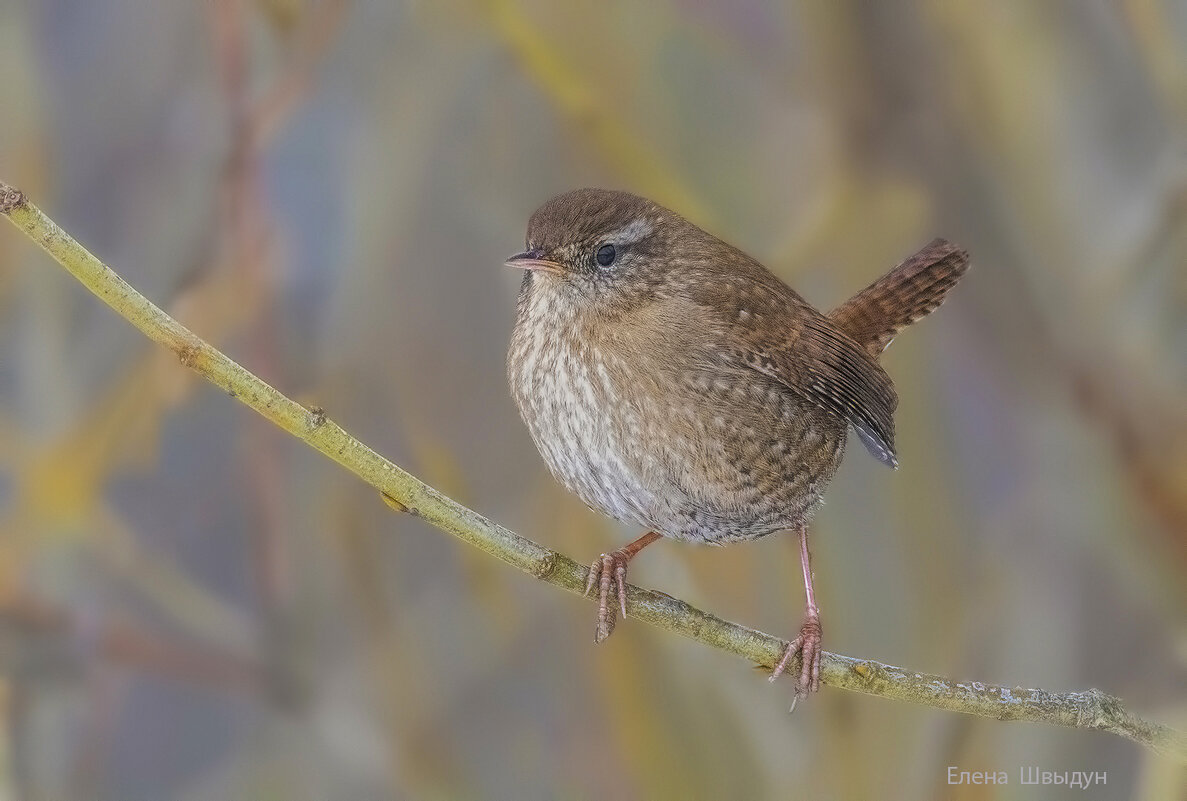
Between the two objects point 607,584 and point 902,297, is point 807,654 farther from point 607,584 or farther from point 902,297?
point 902,297

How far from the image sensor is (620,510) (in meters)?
1.89

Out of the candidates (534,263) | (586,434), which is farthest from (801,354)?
(534,263)

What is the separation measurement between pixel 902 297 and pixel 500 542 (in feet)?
3.43

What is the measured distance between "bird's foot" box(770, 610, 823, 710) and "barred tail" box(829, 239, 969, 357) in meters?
0.57

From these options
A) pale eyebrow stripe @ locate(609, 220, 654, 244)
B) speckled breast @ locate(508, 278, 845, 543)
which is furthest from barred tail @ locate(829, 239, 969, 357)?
pale eyebrow stripe @ locate(609, 220, 654, 244)

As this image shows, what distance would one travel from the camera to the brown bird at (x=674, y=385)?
181 cm

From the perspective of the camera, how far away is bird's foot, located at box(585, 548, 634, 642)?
1880 mm

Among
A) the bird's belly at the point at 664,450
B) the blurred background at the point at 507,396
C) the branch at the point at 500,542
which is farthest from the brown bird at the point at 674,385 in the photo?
the blurred background at the point at 507,396

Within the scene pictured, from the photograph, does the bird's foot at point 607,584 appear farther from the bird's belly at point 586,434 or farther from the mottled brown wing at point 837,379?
the mottled brown wing at point 837,379

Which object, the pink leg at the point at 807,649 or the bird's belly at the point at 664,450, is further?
the pink leg at the point at 807,649

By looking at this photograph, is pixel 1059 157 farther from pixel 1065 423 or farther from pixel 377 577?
pixel 377 577

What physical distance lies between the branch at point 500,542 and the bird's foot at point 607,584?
0.13 feet

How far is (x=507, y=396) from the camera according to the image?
2.92 m

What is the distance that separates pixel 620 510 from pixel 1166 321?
67.8 inches
